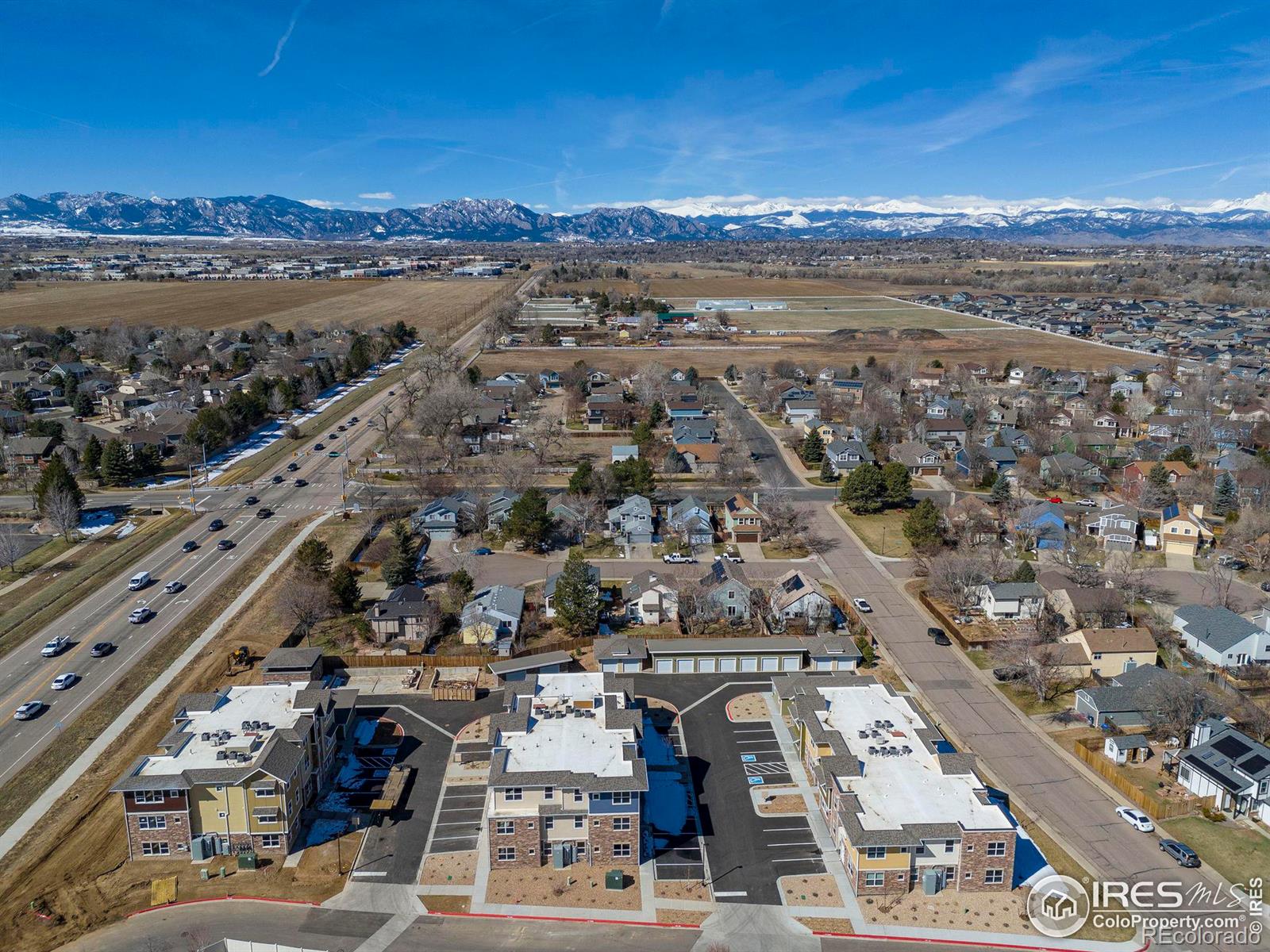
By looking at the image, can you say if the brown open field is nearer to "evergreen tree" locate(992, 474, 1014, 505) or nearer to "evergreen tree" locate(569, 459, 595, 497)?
"evergreen tree" locate(569, 459, 595, 497)

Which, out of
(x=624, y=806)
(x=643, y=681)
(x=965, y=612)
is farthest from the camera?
(x=965, y=612)

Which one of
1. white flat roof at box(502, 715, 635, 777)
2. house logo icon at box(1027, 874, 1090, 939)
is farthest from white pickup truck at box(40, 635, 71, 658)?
house logo icon at box(1027, 874, 1090, 939)

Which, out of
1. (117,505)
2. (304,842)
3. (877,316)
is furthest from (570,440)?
(877,316)

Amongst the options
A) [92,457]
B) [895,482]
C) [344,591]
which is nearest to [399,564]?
[344,591]

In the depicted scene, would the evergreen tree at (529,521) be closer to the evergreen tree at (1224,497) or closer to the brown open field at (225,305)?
the evergreen tree at (1224,497)

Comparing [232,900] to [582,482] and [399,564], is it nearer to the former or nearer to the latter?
[399,564]

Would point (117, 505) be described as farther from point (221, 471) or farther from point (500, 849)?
point (500, 849)

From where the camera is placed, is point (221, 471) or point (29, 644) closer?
point (29, 644)

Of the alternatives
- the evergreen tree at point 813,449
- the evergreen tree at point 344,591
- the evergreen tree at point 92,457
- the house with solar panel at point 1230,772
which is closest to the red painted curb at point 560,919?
the house with solar panel at point 1230,772
